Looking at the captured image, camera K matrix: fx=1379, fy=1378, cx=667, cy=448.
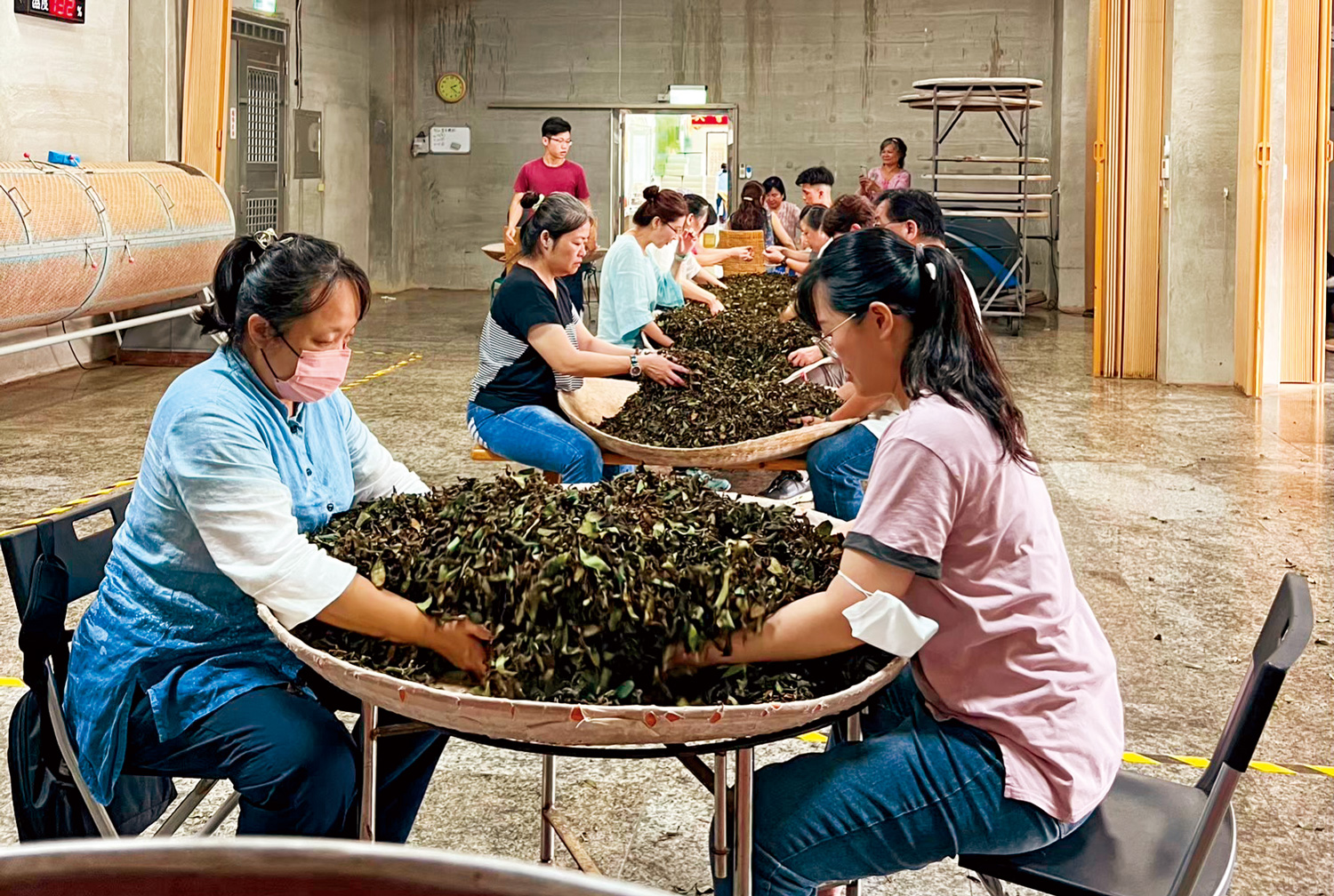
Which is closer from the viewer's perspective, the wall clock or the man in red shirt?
the man in red shirt

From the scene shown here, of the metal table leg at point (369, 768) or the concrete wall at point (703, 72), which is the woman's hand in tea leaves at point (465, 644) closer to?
the metal table leg at point (369, 768)

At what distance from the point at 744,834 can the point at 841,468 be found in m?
2.71

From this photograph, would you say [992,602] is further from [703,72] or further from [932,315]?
[703,72]

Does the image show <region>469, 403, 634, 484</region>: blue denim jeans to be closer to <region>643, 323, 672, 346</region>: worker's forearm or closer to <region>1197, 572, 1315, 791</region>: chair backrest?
<region>643, 323, 672, 346</region>: worker's forearm

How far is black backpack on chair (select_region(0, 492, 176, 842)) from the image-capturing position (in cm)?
219

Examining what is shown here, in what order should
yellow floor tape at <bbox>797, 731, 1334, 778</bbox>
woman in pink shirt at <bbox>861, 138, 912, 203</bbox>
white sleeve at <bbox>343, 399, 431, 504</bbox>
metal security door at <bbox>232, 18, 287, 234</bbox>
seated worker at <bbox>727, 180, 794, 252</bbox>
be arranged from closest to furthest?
1. white sleeve at <bbox>343, 399, 431, 504</bbox>
2. yellow floor tape at <bbox>797, 731, 1334, 778</bbox>
3. seated worker at <bbox>727, 180, 794, 252</bbox>
4. metal security door at <bbox>232, 18, 287, 234</bbox>
5. woman in pink shirt at <bbox>861, 138, 912, 203</bbox>

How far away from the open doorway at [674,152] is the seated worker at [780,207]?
191 inches

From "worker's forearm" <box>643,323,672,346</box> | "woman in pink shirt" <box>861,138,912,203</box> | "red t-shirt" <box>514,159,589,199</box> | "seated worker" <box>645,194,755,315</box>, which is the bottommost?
"worker's forearm" <box>643,323,672,346</box>

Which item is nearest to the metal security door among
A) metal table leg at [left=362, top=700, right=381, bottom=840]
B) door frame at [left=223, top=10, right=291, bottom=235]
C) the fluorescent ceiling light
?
door frame at [left=223, top=10, right=291, bottom=235]

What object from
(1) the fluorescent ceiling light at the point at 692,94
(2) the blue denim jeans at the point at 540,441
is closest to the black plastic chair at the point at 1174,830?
(2) the blue denim jeans at the point at 540,441

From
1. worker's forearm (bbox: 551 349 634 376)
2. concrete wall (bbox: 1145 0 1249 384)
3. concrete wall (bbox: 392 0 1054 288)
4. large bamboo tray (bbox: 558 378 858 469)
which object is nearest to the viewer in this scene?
large bamboo tray (bbox: 558 378 858 469)

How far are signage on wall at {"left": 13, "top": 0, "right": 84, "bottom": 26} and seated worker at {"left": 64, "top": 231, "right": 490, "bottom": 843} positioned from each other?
24.4 feet

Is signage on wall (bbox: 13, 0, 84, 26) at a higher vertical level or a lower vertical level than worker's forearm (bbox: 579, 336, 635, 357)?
higher

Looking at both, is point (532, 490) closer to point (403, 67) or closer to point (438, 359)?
point (438, 359)
